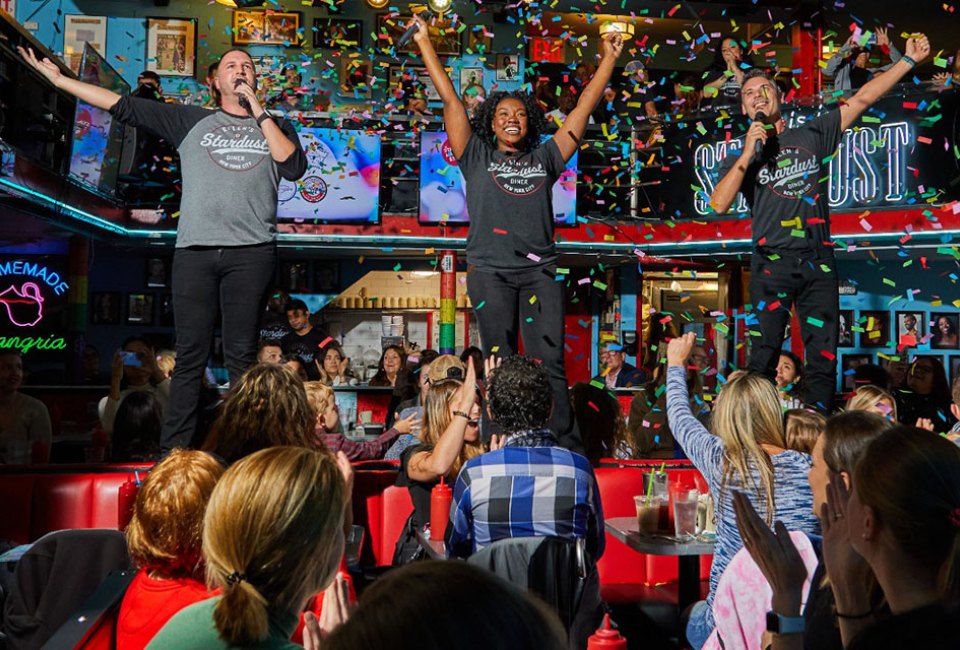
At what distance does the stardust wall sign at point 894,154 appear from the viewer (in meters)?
9.17

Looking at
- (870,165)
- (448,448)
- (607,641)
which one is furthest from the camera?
(870,165)

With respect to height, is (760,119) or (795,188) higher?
(760,119)

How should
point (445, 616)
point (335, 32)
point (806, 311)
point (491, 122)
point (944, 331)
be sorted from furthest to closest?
point (335, 32) < point (944, 331) < point (806, 311) < point (491, 122) < point (445, 616)

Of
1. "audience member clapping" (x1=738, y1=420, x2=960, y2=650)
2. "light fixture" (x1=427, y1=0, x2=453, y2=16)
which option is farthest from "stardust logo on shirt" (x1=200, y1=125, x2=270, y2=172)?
"light fixture" (x1=427, y1=0, x2=453, y2=16)

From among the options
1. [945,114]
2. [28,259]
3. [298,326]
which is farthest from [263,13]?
[945,114]

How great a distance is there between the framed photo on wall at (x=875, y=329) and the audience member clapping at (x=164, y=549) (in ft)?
39.5

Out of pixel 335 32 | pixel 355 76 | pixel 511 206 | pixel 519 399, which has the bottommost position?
pixel 519 399

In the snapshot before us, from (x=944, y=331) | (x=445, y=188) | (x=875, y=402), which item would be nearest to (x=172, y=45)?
(x=445, y=188)

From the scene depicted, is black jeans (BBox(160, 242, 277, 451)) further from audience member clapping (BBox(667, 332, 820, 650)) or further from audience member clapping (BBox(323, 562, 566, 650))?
audience member clapping (BBox(323, 562, 566, 650))

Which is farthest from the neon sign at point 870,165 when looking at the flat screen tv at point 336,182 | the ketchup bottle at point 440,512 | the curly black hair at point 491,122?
the ketchup bottle at point 440,512

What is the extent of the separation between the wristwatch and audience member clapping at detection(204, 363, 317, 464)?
6.58 ft

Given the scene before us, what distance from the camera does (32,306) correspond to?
10633 mm

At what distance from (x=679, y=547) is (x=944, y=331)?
429 inches

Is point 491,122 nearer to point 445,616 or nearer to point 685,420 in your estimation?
point 685,420
